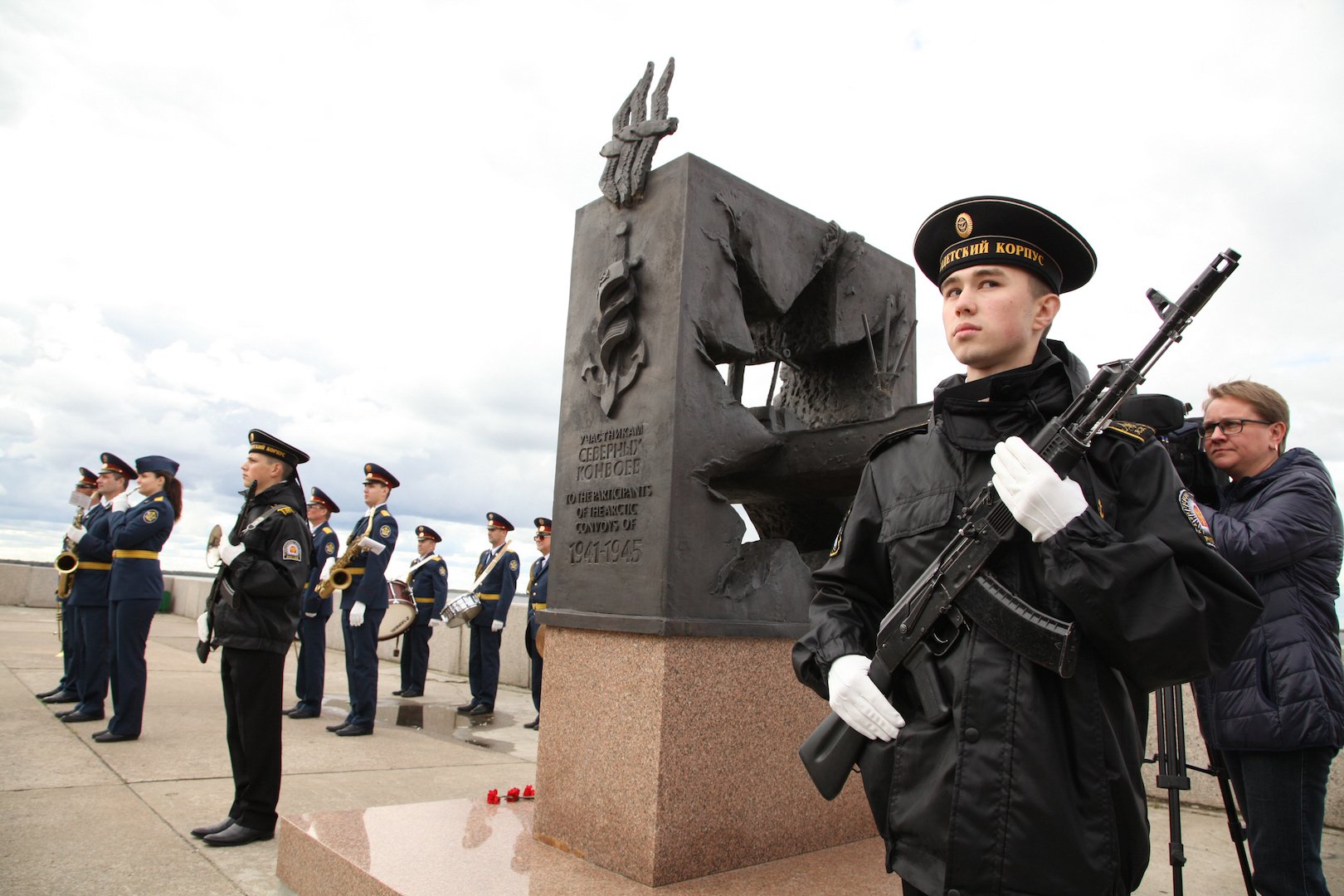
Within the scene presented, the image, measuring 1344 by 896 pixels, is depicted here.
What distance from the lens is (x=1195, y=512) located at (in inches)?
69.1

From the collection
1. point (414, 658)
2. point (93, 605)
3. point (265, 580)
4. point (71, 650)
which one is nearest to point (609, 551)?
point (265, 580)

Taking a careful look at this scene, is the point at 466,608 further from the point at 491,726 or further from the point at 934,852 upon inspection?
the point at 934,852

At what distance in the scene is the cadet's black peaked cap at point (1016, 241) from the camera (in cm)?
197

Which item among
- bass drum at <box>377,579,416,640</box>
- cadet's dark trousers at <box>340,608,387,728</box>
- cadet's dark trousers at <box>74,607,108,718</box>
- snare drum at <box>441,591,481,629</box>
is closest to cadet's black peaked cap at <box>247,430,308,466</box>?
cadet's dark trousers at <box>340,608,387,728</box>

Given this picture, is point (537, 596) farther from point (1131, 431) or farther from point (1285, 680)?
point (1131, 431)

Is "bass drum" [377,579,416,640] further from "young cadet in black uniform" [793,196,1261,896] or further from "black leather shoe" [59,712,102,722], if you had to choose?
"young cadet in black uniform" [793,196,1261,896]

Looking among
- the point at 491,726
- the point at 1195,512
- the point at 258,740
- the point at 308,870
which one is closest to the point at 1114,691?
the point at 1195,512

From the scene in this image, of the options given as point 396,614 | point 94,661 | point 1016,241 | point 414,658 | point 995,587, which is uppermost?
point 1016,241

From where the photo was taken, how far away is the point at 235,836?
4.46 metres

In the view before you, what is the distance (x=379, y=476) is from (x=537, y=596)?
8.15ft

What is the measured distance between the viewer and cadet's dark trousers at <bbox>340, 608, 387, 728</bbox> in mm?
8039

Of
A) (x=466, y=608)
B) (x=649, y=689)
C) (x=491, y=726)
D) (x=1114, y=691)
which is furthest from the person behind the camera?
(x=466, y=608)

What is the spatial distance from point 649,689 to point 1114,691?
208cm

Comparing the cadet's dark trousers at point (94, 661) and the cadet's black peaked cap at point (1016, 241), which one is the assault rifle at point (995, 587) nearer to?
the cadet's black peaked cap at point (1016, 241)
